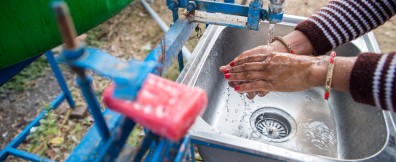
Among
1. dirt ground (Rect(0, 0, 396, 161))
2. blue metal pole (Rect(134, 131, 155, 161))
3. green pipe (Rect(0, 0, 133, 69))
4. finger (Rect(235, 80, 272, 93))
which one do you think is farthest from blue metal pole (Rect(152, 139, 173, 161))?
dirt ground (Rect(0, 0, 396, 161))

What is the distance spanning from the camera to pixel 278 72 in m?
1.28

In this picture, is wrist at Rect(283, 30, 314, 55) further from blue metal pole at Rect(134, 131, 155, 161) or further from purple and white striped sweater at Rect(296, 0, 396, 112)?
blue metal pole at Rect(134, 131, 155, 161)

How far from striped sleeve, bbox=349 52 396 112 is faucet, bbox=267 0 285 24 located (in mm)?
438

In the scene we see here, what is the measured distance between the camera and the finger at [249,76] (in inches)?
52.2

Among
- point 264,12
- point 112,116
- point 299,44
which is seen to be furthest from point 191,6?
point 112,116

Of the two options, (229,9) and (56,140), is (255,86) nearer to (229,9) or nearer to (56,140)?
(229,9)

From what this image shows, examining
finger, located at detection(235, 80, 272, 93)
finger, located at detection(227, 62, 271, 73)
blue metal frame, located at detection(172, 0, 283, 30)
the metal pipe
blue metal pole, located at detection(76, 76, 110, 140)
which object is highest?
blue metal pole, located at detection(76, 76, 110, 140)

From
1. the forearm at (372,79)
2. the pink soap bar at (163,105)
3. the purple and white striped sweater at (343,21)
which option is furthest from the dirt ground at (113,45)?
the pink soap bar at (163,105)

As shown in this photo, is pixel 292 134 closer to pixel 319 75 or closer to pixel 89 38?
pixel 319 75

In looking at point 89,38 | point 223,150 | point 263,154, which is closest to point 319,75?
point 263,154

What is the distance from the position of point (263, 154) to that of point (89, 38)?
9.29ft

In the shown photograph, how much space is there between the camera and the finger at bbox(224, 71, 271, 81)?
1.33m

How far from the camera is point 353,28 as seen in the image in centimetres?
141

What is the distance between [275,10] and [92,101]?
0.99 m
